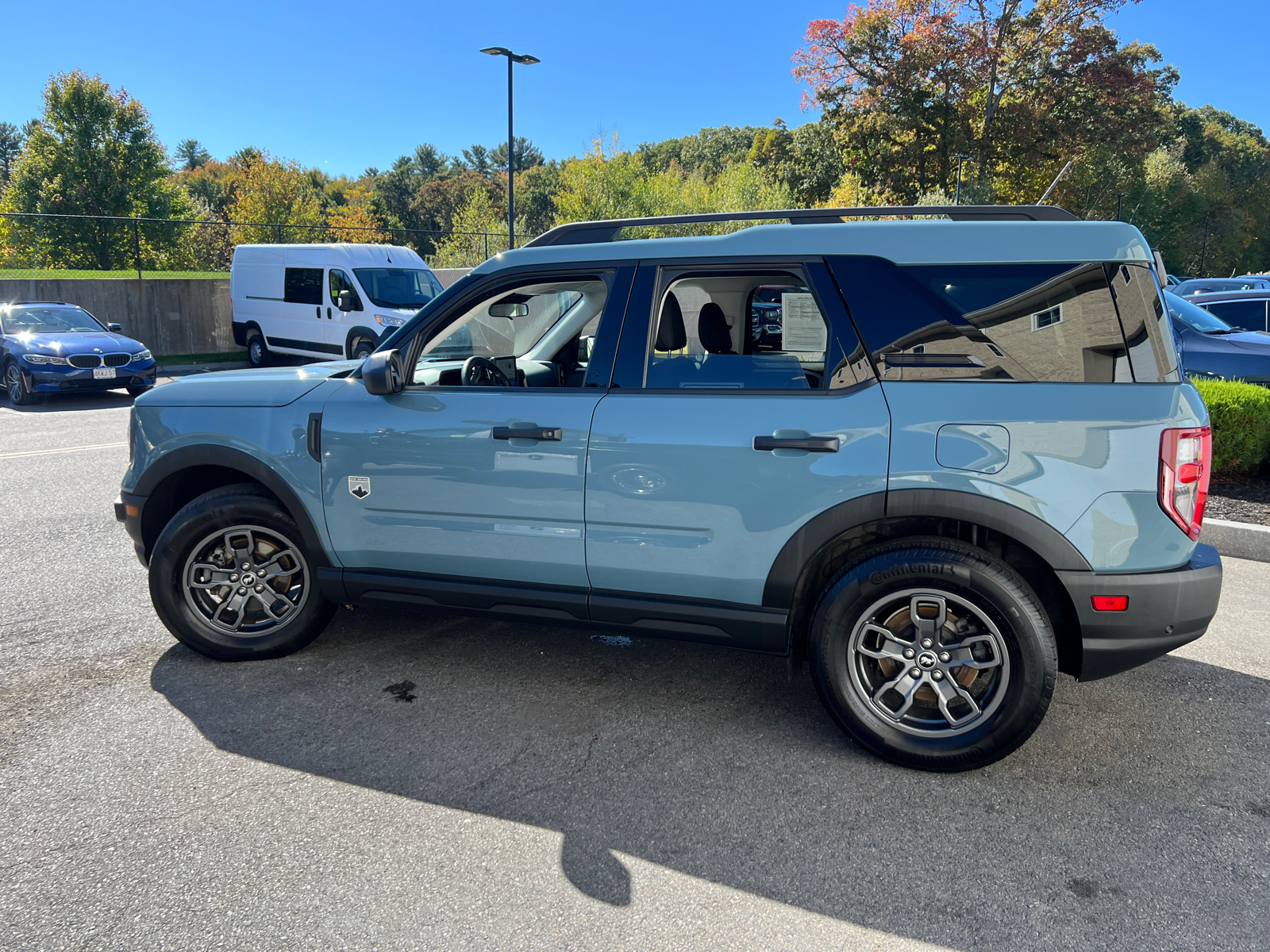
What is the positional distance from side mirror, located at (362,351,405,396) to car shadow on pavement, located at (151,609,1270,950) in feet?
4.24

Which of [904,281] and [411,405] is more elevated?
[904,281]

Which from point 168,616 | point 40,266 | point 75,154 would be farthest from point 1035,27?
point 168,616

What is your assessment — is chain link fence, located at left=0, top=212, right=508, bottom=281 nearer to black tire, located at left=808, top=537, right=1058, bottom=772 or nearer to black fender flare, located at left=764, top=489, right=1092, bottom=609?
black fender flare, located at left=764, top=489, right=1092, bottom=609

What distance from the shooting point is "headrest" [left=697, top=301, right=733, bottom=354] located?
357 cm

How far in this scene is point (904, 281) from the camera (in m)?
3.10

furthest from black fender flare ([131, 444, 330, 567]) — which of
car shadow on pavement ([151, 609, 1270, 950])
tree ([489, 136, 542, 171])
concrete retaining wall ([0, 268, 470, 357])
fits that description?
tree ([489, 136, 542, 171])

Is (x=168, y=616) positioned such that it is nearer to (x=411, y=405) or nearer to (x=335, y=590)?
(x=335, y=590)

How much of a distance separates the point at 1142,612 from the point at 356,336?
632 inches

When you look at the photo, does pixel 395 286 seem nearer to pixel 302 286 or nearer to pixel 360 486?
pixel 302 286

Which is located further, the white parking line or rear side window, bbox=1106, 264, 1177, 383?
the white parking line

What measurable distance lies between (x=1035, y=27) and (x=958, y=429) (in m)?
36.5

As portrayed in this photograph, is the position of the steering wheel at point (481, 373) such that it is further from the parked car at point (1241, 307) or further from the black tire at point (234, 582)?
the parked car at point (1241, 307)

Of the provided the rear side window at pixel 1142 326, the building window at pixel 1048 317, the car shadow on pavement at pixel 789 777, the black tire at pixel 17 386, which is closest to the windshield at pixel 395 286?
the black tire at pixel 17 386

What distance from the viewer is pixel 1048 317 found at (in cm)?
294
